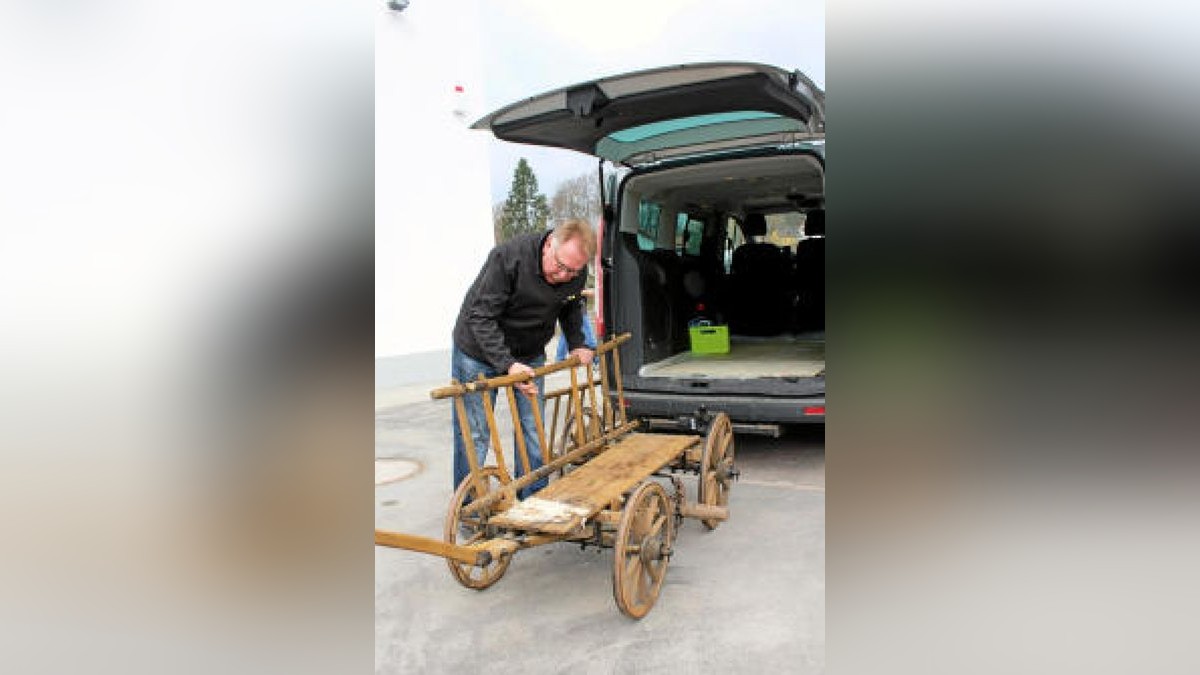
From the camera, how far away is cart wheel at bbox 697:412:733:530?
11.9 feet

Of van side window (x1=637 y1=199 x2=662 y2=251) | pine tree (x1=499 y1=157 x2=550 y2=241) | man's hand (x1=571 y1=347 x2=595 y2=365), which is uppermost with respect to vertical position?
pine tree (x1=499 y1=157 x2=550 y2=241)

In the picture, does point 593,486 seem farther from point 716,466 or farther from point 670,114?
point 670,114

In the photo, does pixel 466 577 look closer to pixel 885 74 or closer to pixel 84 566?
pixel 84 566

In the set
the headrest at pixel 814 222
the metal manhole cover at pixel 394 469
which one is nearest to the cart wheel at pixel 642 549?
the metal manhole cover at pixel 394 469

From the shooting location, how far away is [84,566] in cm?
68

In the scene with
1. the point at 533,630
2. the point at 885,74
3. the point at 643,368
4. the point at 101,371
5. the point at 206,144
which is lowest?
the point at 533,630

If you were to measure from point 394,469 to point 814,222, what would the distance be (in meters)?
4.76

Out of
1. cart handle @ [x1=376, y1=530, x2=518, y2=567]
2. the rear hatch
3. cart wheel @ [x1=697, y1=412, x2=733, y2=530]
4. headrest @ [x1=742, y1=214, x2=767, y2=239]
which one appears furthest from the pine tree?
cart handle @ [x1=376, y1=530, x2=518, y2=567]

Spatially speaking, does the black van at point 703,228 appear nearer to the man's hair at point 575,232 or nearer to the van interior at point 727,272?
the van interior at point 727,272

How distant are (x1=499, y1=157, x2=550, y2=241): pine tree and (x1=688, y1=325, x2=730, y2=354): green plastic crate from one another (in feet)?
124

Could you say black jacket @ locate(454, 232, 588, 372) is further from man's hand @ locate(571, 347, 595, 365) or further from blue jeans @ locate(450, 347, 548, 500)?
man's hand @ locate(571, 347, 595, 365)

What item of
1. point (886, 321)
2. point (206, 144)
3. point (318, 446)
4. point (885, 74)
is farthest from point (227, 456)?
point (885, 74)

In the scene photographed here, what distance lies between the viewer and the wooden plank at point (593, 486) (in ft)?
8.62

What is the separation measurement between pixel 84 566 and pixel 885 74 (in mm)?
1090
